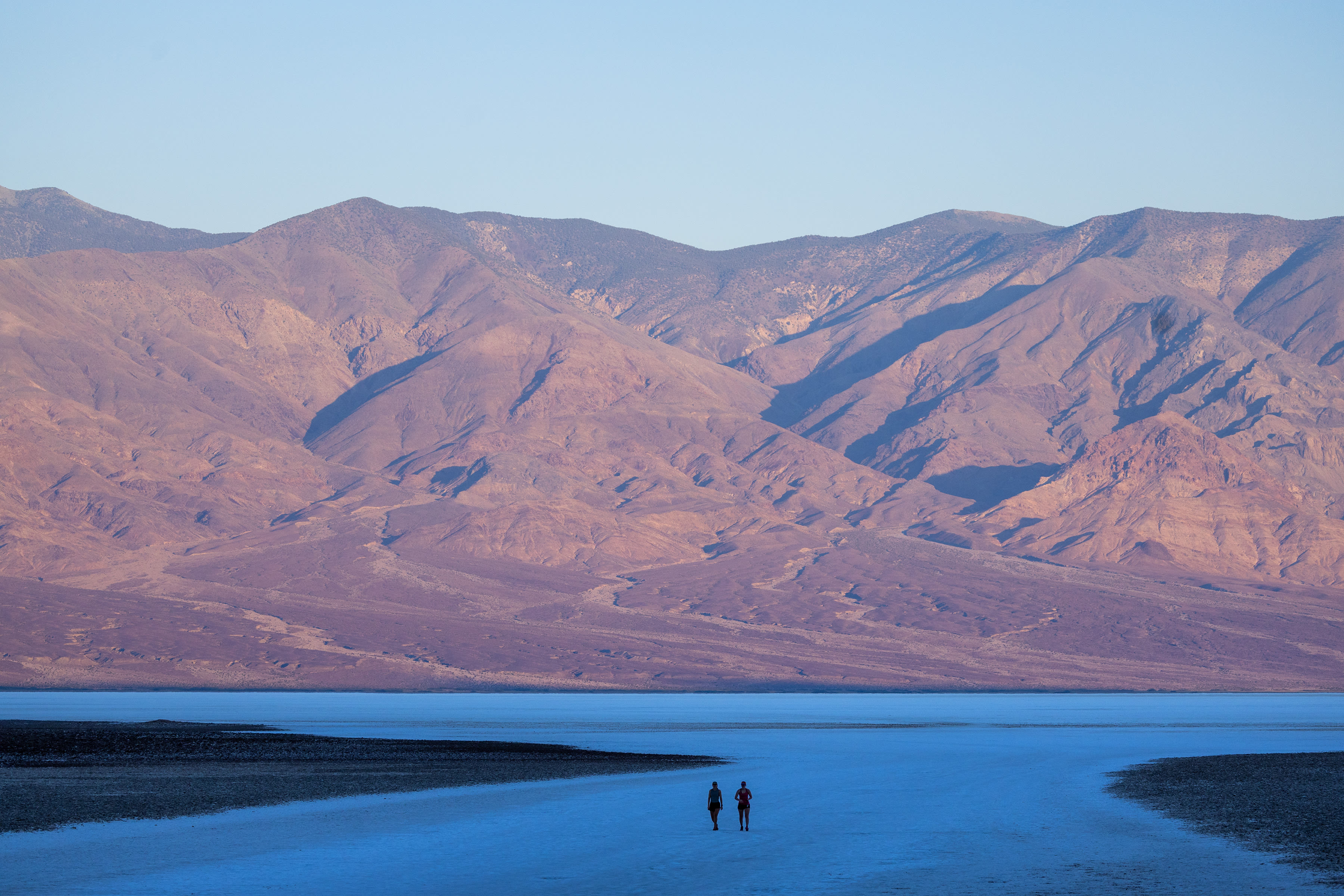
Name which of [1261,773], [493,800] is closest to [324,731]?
[493,800]

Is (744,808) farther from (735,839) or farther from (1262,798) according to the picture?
(1262,798)

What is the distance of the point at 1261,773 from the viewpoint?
214 ft

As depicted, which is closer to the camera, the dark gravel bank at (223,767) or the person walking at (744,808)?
the person walking at (744,808)

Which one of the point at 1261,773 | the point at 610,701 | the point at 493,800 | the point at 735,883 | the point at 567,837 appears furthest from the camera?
the point at 610,701

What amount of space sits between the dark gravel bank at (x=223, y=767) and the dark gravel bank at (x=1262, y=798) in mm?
21057

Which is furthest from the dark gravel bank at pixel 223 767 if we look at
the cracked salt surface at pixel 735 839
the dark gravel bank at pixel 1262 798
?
the dark gravel bank at pixel 1262 798

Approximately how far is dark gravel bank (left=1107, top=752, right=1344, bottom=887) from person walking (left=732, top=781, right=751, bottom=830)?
Answer: 44.1 ft

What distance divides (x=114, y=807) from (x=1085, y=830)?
1167 inches

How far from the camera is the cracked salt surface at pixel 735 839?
118 feet

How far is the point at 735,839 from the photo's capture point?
43.6 meters

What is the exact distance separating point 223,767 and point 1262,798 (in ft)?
134

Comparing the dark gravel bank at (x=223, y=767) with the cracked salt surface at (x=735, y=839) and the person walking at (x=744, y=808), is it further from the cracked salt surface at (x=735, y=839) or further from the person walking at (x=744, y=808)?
the person walking at (x=744, y=808)

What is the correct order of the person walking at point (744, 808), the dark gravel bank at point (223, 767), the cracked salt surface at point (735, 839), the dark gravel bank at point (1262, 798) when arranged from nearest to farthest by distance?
the cracked salt surface at point (735, 839) → the dark gravel bank at point (1262, 798) → the person walking at point (744, 808) → the dark gravel bank at point (223, 767)

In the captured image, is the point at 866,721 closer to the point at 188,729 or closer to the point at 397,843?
the point at 188,729
